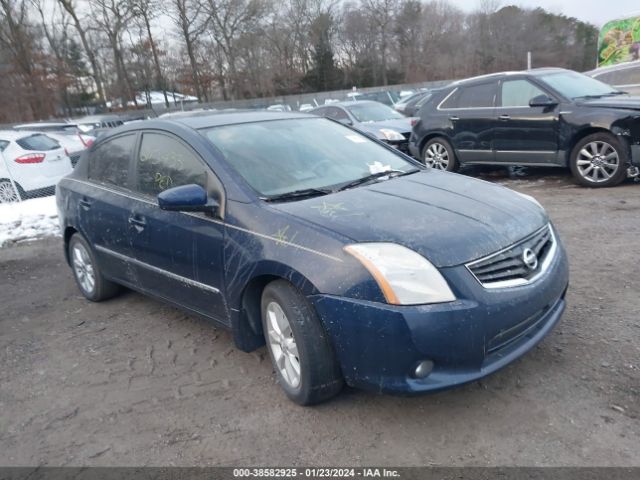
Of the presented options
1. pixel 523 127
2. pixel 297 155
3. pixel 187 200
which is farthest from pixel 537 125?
pixel 187 200

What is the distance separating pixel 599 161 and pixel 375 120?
208 inches

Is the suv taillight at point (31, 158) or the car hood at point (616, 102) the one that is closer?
the car hood at point (616, 102)

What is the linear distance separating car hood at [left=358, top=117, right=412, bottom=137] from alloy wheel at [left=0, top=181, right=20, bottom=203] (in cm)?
679

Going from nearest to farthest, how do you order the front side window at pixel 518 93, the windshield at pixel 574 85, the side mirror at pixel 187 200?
1. the side mirror at pixel 187 200
2. the windshield at pixel 574 85
3. the front side window at pixel 518 93

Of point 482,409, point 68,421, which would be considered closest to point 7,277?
point 68,421

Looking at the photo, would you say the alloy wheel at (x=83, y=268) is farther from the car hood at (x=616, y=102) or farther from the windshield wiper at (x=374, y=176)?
the car hood at (x=616, y=102)

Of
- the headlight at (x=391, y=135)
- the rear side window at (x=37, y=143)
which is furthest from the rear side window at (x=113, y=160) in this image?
the headlight at (x=391, y=135)

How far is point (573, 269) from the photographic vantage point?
4637 mm

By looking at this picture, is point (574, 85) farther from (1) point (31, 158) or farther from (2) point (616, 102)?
(1) point (31, 158)

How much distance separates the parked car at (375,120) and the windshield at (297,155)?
6.49m

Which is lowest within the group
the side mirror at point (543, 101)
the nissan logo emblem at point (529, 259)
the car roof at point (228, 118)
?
the nissan logo emblem at point (529, 259)

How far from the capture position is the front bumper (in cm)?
251

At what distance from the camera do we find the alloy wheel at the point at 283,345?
2.97 metres

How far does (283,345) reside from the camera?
305 centimetres
